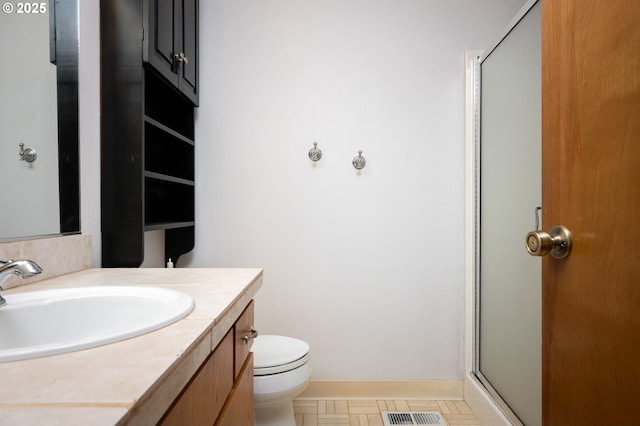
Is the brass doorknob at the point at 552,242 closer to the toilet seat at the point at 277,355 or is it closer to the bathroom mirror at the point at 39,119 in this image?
the toilet seat at the point at 277,355

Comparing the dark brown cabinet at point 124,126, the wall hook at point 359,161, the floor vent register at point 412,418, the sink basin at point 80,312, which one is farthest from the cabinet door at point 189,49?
the floor vent register at point 412,418

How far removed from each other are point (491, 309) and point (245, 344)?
4.14ft

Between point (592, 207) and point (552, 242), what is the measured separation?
0.36 ft

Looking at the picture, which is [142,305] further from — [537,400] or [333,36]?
[333,36]

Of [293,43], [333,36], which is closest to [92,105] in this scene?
[293,43]

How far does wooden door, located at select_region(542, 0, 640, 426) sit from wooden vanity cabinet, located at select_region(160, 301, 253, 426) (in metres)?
0.73

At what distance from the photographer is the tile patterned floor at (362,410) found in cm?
165

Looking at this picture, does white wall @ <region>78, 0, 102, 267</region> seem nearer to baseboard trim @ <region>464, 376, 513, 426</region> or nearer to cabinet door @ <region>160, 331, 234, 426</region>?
cabinet door @ <region>160, 331, 234, 426</region>

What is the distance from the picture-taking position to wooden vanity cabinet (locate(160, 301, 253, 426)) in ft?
1.68

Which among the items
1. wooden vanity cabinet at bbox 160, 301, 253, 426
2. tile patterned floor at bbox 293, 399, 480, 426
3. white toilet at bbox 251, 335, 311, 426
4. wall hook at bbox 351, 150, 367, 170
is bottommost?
tile patterned floor at bbox 293, 399, 480, 426

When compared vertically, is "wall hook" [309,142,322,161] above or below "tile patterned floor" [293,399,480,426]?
above

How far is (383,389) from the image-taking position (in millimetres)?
1846

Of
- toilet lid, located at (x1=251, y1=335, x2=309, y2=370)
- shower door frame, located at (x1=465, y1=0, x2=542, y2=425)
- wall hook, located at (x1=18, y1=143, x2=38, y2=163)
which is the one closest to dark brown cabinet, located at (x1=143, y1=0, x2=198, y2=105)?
wall hook, located at (x1=18, y1=143, x2=38, y2=163)

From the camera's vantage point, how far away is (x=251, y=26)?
1845 mm
